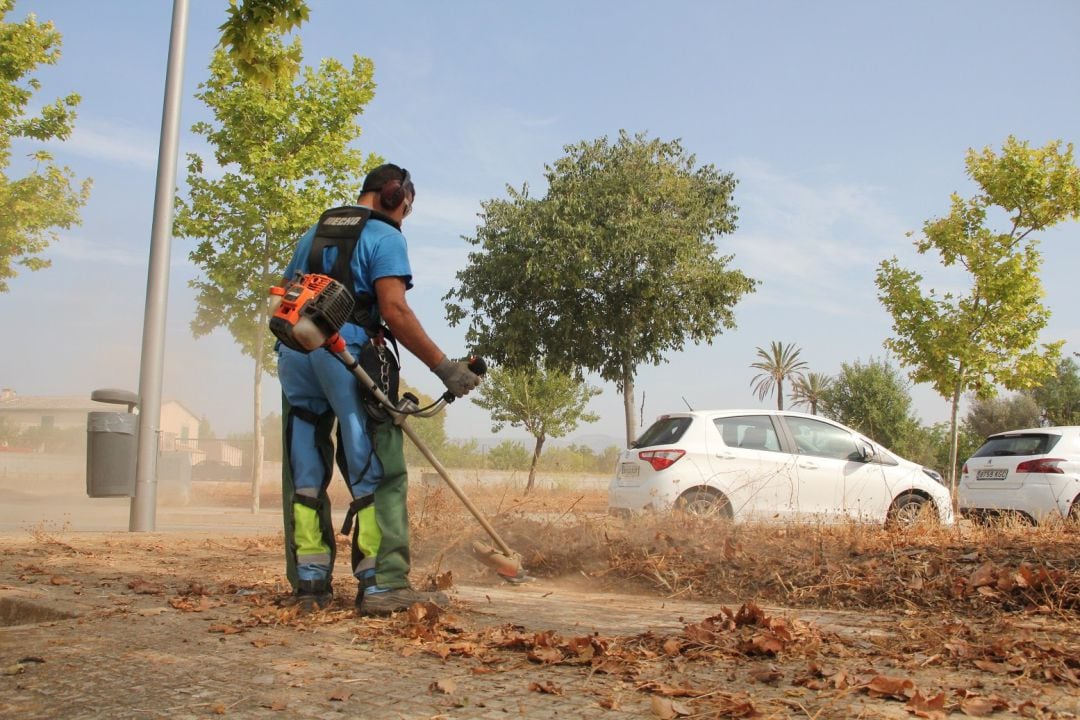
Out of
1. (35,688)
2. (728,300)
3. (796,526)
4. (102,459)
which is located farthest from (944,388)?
(35,688)

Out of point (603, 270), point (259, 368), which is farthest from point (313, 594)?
point (603, 270)

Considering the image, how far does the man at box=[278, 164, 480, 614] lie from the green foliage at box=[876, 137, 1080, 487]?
1921cm

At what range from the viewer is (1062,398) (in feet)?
155

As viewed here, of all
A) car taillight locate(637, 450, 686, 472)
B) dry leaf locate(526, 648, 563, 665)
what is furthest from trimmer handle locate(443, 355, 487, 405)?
car taillight locate(637, 450, 686, 472)

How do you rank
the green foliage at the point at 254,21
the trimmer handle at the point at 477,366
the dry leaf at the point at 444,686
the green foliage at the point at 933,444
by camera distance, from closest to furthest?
the dry leaf at the point at 444,686
the trimmer handle at the point at 477,366
the green foliage at the point at 254,21
the green foliage at the point at 933,444

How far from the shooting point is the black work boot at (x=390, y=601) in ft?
12.9

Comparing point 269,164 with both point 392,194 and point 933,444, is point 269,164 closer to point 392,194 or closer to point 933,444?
point 392,194

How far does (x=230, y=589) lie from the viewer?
473cm

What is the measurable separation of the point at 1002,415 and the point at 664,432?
4494 cm

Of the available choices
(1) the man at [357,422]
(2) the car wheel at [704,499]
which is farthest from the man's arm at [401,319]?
(2) the car wheel at [704,499]

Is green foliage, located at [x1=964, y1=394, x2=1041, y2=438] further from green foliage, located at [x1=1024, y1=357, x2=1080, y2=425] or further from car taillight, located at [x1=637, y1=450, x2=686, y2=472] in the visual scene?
car taillight, located at [x1=637, y1=450, x2=686, y2=472]

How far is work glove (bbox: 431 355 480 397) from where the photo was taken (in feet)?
13.9

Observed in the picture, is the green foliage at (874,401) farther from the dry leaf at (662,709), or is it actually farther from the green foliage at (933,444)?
the dry leaf at (662,709)

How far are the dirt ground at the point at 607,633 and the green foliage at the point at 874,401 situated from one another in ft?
150
